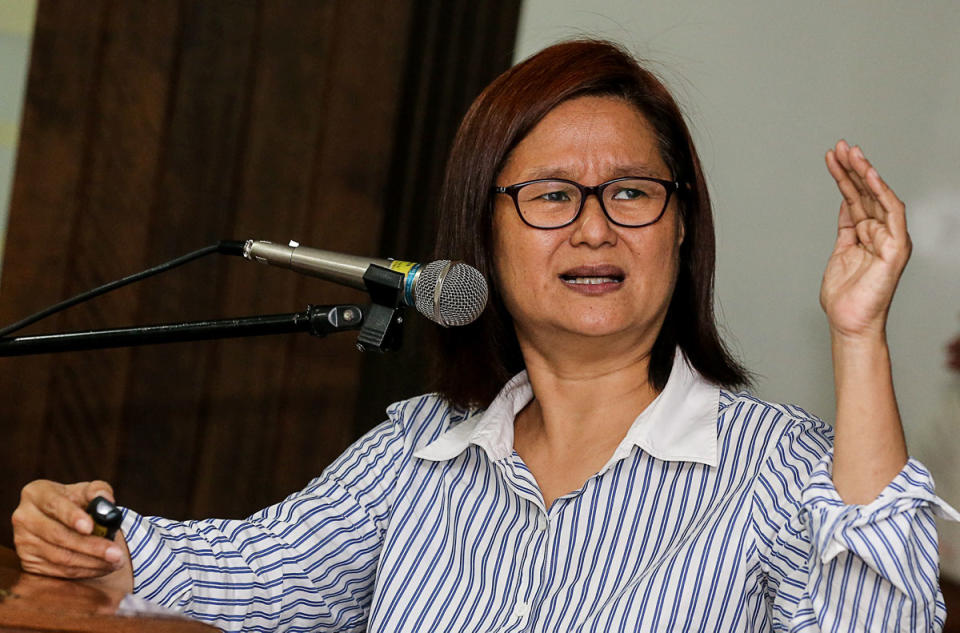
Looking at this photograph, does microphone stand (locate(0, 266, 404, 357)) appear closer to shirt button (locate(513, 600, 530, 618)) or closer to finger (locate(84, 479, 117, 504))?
finger (locate(84, 479, 117, 504))

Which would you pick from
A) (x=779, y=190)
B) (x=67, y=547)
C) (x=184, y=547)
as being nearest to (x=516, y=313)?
(x=184, y=547)

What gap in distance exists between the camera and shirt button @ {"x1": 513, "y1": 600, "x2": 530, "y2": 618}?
4.90 ft

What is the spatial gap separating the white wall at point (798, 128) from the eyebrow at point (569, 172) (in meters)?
1.24

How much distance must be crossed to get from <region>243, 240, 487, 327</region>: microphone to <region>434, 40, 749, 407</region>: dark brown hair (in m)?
0.49

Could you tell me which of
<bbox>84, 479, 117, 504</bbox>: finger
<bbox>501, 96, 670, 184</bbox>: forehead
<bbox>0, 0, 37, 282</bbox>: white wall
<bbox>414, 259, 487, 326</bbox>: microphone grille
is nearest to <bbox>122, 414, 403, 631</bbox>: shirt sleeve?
<bbox>84, 479, 117, 504</bbox>: finger

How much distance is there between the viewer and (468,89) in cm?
256

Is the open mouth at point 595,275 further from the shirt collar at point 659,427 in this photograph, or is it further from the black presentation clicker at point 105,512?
the black presentation clicker at point 105,512

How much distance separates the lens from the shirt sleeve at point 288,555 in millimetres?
1593

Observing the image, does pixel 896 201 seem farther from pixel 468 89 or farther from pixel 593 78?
pixel 468 89

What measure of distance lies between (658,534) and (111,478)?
4.31 feet

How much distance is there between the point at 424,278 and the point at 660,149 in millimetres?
628

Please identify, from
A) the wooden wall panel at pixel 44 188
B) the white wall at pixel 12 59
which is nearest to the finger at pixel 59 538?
the wooden wall panel at pixel 44 188

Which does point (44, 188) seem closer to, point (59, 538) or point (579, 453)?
point (59, 538)

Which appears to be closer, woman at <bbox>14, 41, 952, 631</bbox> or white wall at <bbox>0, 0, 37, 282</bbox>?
woman at <bbox>14, 41, 952, 631</bbox>
